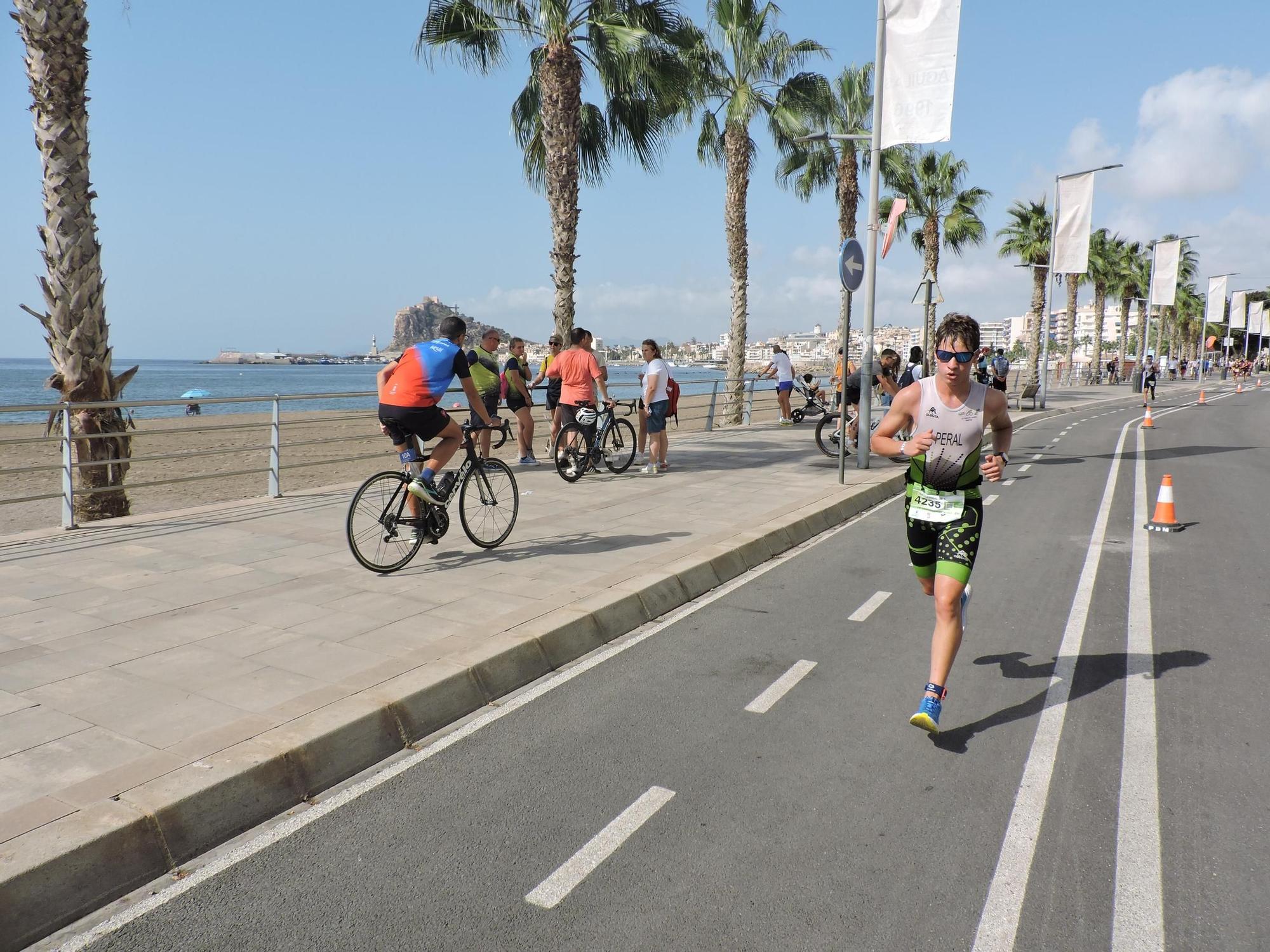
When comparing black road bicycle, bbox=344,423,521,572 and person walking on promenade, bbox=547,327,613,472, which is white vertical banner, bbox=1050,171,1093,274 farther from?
black road bicycle, bbox=344,423,521,572

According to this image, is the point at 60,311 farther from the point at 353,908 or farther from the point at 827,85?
the point at 827,85

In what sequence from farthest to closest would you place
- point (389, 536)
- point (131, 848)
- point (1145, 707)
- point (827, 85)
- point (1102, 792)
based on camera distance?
point (827, 85)
point (389, 536)
point (1145, 707)
point (1102, 792)
point (131, 848)

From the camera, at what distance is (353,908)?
2.88m

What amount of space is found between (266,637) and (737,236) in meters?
20.4

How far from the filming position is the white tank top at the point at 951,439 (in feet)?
13.7

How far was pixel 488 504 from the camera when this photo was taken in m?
7.62

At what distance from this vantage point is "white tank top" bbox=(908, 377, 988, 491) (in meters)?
4.16

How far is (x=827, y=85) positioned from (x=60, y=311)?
20518mm

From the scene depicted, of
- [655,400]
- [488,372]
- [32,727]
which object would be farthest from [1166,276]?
[32,727]

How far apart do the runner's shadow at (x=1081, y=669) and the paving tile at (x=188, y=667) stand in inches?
140

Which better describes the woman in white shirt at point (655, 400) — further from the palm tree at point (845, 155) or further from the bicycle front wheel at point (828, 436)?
the palm tree at point (845, 155)

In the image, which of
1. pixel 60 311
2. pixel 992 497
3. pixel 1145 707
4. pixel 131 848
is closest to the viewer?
pixel 131 848

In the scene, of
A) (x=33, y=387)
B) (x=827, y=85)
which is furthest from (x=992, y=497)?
(x=33, y=387)

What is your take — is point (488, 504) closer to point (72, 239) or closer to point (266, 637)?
point (266, 637)
